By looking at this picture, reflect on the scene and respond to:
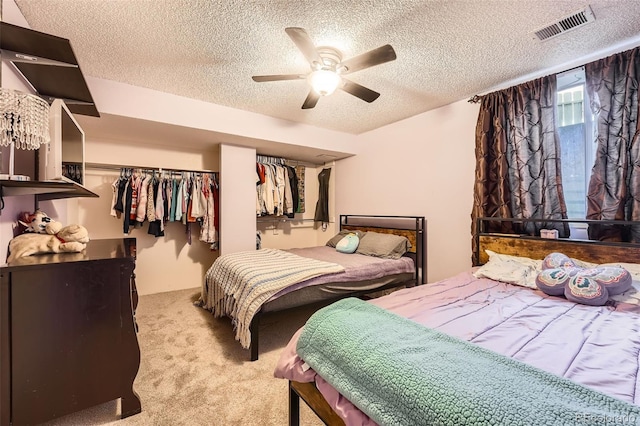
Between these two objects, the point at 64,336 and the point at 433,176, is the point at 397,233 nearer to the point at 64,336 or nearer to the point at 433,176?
the point at 433,176

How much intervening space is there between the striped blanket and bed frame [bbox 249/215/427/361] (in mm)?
77

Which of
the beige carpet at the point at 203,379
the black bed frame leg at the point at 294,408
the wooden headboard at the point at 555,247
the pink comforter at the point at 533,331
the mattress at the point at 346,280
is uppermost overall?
the wooden headboard at the point at 555,247

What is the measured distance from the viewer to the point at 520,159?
2336 millimetres

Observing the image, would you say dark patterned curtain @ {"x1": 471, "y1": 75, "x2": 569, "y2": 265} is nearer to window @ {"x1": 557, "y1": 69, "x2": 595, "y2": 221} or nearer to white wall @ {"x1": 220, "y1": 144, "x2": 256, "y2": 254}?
window @ {"x1": 557, "y1": 69, "x2": 595, "y2": 221}

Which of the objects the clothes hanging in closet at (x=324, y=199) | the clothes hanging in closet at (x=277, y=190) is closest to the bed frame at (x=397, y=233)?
the clothes hanging in closet at (x=324, y=199)

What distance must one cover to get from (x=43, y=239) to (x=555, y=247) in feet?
11.9

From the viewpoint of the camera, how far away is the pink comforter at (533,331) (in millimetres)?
897

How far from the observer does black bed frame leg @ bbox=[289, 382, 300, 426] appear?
49.7 inches

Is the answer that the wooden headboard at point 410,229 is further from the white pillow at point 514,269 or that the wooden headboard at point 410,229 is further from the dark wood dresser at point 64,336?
the dark wood dresser at point 64,336

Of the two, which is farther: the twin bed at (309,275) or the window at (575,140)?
the window at (575,140)

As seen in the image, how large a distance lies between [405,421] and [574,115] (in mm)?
2835

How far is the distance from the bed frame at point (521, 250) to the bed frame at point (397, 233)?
0.71 meters

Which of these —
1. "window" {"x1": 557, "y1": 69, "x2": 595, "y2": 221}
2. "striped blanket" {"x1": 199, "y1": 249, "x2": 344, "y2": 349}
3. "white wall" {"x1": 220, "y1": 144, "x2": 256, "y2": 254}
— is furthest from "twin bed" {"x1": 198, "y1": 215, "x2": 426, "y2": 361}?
"window" {"x1": 557, "y1": 69, "x2": 595, "y2": 221}

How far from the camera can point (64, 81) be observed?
173cm
